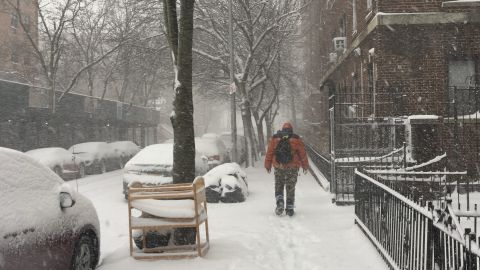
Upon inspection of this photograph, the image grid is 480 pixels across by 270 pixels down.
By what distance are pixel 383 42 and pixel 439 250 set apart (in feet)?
34.0

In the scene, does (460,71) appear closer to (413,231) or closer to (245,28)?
(413,231)

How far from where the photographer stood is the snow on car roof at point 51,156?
18.9 metres

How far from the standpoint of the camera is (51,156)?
63.7 ft

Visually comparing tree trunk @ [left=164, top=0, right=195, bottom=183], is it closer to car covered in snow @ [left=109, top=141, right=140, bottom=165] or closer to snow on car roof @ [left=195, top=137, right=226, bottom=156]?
snow on car roof @ [left=195, top=137, right=226, bottom=156]

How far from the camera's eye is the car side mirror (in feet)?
17.4

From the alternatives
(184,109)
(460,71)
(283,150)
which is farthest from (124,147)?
(184,109)

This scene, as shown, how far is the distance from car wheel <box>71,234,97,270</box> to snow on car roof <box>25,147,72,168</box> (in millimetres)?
13815

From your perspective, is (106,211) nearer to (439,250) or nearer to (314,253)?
(314,253)

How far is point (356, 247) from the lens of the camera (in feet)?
24.0

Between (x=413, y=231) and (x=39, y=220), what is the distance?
3700 mm

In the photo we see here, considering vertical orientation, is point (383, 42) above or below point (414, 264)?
above

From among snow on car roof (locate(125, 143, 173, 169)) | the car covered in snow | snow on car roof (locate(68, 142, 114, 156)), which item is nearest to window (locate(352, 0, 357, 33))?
snow on car roof (locate(125, 143, 173, 169))

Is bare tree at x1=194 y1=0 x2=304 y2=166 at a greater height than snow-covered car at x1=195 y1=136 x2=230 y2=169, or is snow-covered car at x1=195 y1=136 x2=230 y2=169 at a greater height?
bare tree at x1=194 y1=0 x2=304 y2=166

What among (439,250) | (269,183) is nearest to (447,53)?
(269,183)
